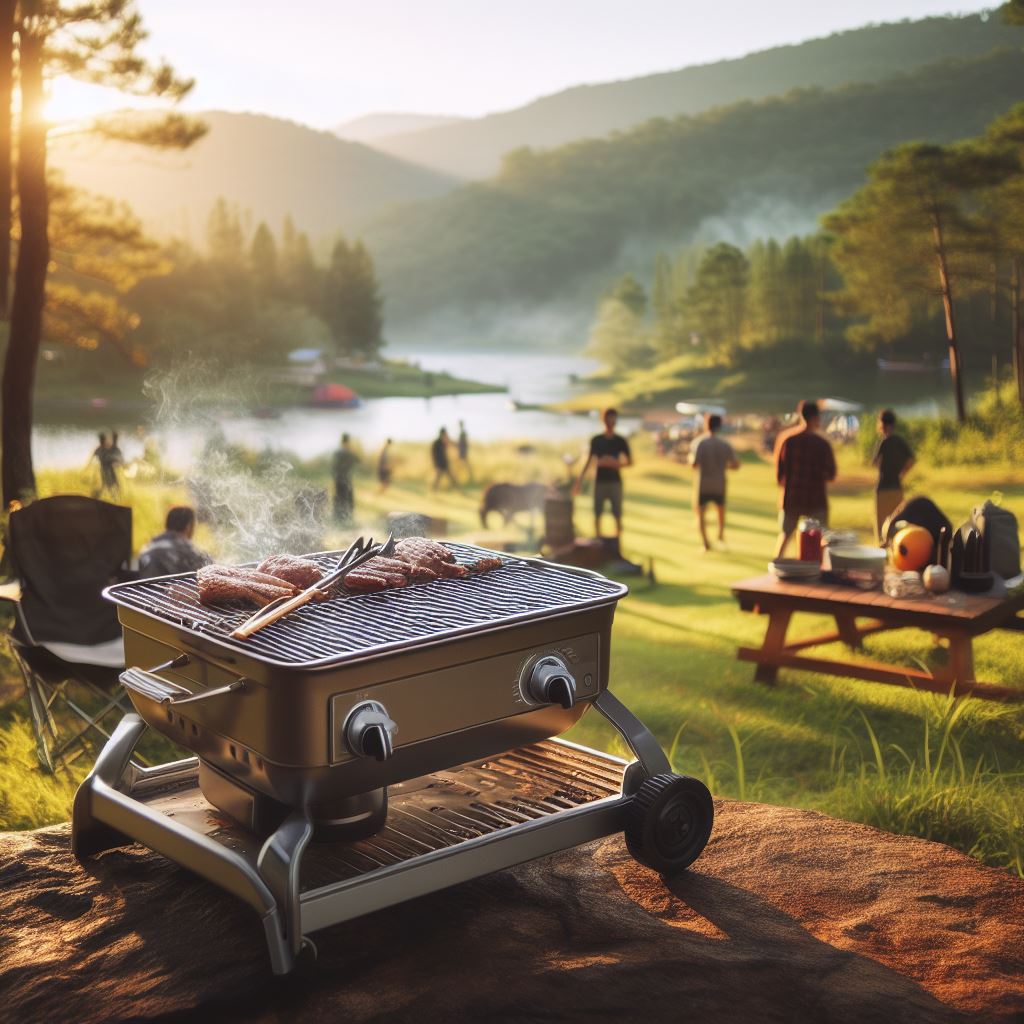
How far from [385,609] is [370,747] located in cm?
39

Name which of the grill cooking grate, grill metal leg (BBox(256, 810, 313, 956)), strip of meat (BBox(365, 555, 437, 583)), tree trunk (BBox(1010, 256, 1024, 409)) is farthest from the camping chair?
tree trunk (BBox(1010, 256, 1024, 409))

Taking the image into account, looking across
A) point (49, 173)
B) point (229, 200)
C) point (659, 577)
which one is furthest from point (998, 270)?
point (229, 200)

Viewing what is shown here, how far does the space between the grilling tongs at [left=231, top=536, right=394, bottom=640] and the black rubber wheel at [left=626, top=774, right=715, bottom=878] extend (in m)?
0.73

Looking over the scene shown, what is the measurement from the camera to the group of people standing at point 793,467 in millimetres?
6562

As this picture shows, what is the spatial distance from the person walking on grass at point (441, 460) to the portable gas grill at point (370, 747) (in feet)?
39.8

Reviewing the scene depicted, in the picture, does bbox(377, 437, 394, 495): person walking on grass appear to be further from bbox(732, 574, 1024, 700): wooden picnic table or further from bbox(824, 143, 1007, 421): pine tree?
bbox(732, 574, 1024, 700): wooden picnic table

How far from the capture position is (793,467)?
6633mm

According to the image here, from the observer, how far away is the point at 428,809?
2260 millimetres

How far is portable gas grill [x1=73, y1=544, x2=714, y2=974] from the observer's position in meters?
1.72

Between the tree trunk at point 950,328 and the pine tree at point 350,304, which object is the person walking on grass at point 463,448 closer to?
the pine tree at point 350,304

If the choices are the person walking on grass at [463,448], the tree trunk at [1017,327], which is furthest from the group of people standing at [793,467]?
the person walking on grass at [463,448]

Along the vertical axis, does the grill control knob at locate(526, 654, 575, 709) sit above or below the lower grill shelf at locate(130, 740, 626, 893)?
above

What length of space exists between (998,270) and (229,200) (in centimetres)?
1304

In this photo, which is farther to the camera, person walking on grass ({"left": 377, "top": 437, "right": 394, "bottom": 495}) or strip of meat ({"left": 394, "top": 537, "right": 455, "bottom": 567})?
person walking on grass ({"left": 377, "top": 437, "right": 394, "bottom": 495})
